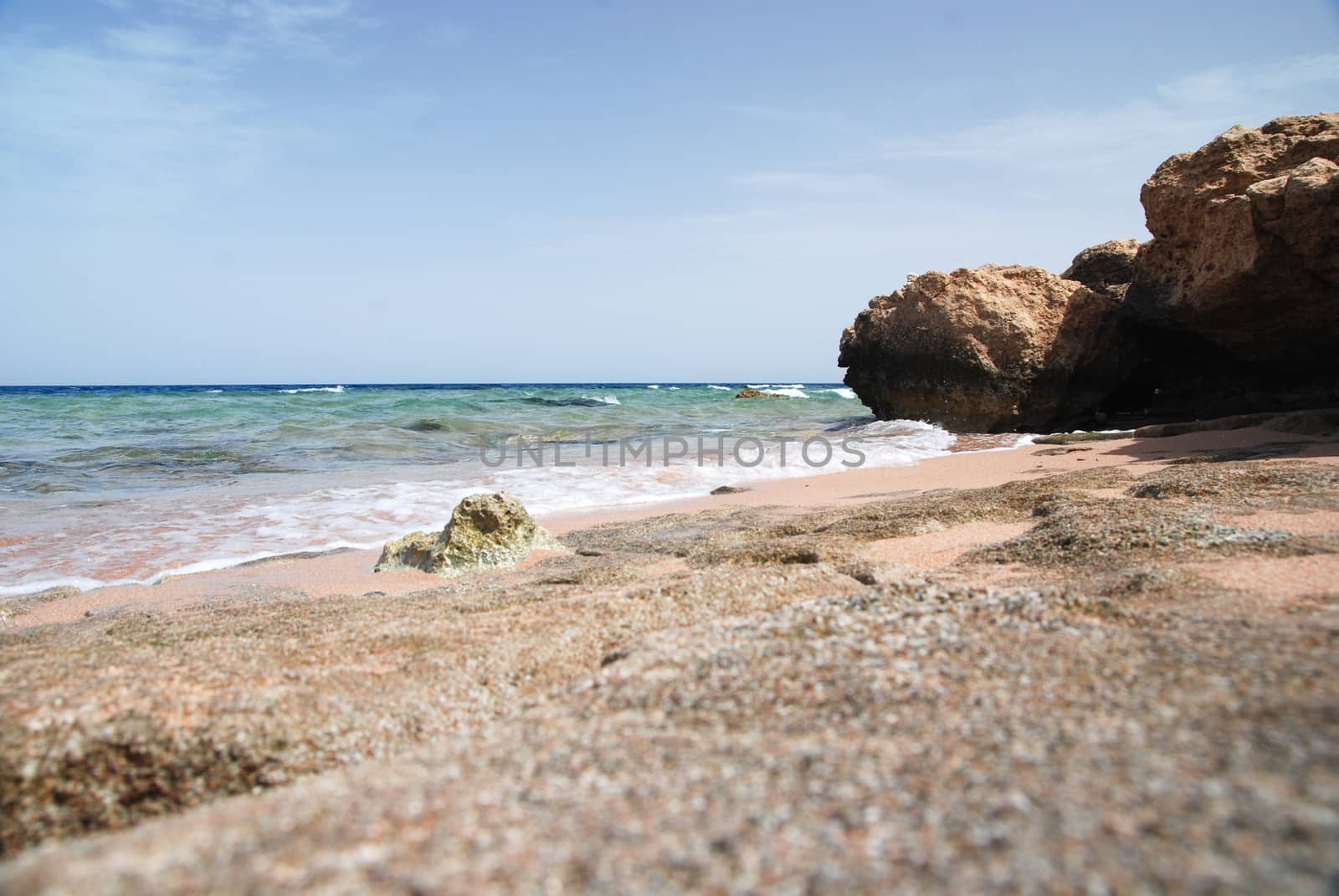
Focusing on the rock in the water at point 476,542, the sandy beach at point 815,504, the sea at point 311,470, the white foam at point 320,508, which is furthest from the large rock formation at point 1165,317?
the rock in the water at point 476,542

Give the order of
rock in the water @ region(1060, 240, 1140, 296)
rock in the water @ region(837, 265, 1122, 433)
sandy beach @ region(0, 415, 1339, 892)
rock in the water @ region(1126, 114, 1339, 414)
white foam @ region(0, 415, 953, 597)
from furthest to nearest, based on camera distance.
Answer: rock in the water @ region(1060, 240, 1140, 296) → rock in the water @ region(837, 265, 1122, 433) → rock in the water @ region(1126, 114, 1339, 414) → white foam @ region(0, 415, 953, 597) → sandy beach @ region(0, 415, 1339, 892)

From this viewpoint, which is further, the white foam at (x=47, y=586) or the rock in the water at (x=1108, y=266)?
the rock in the water at (x=1108, y=266)

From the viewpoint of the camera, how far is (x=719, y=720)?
186 centimetres

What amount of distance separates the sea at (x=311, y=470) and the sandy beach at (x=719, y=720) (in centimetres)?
237

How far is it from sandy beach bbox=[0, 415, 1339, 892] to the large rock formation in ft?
19.4

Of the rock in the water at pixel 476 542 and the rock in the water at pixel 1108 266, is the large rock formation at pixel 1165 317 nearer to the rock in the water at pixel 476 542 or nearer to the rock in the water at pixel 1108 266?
the rock in the water at pixel 1108 266

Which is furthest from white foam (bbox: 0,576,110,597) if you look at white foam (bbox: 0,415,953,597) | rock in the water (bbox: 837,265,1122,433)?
rock in the water (bbox: 837,265,1122,433)

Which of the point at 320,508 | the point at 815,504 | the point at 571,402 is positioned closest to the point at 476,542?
the point at 815,504

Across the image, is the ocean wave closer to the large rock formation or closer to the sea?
the sea

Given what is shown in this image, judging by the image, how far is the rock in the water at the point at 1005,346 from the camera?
39.1ft

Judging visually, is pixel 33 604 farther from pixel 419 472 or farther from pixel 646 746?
pixel 419 472

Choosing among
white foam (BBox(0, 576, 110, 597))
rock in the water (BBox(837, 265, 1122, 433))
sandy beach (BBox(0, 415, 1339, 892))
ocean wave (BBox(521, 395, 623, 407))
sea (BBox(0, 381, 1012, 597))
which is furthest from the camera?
ocean wave (BBox(521, 395, 623, 407))

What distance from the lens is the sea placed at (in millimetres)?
6148

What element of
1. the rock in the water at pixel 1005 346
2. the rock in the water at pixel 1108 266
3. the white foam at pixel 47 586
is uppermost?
the rock in the water at pixel 1108 266
